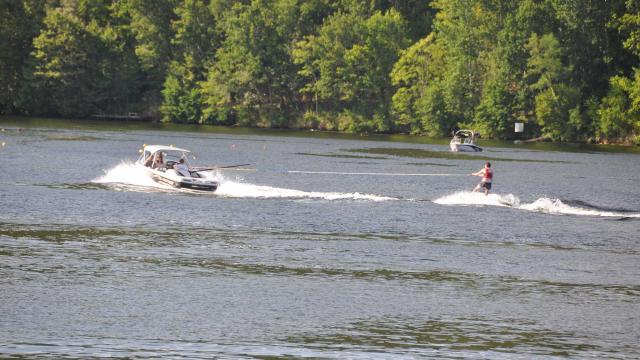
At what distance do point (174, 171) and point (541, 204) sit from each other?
70.0ft

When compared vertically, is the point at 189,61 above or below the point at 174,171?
above

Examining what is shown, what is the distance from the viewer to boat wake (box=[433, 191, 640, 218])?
57.8 metres

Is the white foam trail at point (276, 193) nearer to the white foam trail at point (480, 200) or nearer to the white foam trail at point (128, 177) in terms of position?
the white foam trail at point (480, 200)

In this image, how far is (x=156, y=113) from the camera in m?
175

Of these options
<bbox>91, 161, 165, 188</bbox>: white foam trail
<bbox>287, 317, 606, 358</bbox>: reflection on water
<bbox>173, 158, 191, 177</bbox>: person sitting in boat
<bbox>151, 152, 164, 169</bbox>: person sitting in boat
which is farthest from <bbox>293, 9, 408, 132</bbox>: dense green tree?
<bbox>287, 317, 606, 358</bbox>: reflection on water

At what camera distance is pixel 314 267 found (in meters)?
39.6

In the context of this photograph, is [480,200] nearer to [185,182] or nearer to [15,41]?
[185,182]

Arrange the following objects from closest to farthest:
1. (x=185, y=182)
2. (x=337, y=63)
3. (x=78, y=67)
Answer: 1. (x=185, y=182)
2. (x=337, y=63)
3. (x=78, y=67)

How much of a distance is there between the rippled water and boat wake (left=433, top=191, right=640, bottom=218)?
137 mm

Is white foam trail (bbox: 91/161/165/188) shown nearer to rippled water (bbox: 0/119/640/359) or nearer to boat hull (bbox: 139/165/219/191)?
rippled water (bbox: 0/119/640/359)

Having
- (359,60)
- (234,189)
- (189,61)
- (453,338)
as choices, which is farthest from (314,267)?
(189,61)

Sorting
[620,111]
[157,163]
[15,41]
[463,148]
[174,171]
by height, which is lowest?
[463,148]

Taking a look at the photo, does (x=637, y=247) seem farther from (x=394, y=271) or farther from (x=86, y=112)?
(x=86, y=112)

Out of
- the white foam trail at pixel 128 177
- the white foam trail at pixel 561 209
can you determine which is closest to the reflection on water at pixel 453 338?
the white foam trail at pixel 561 209
